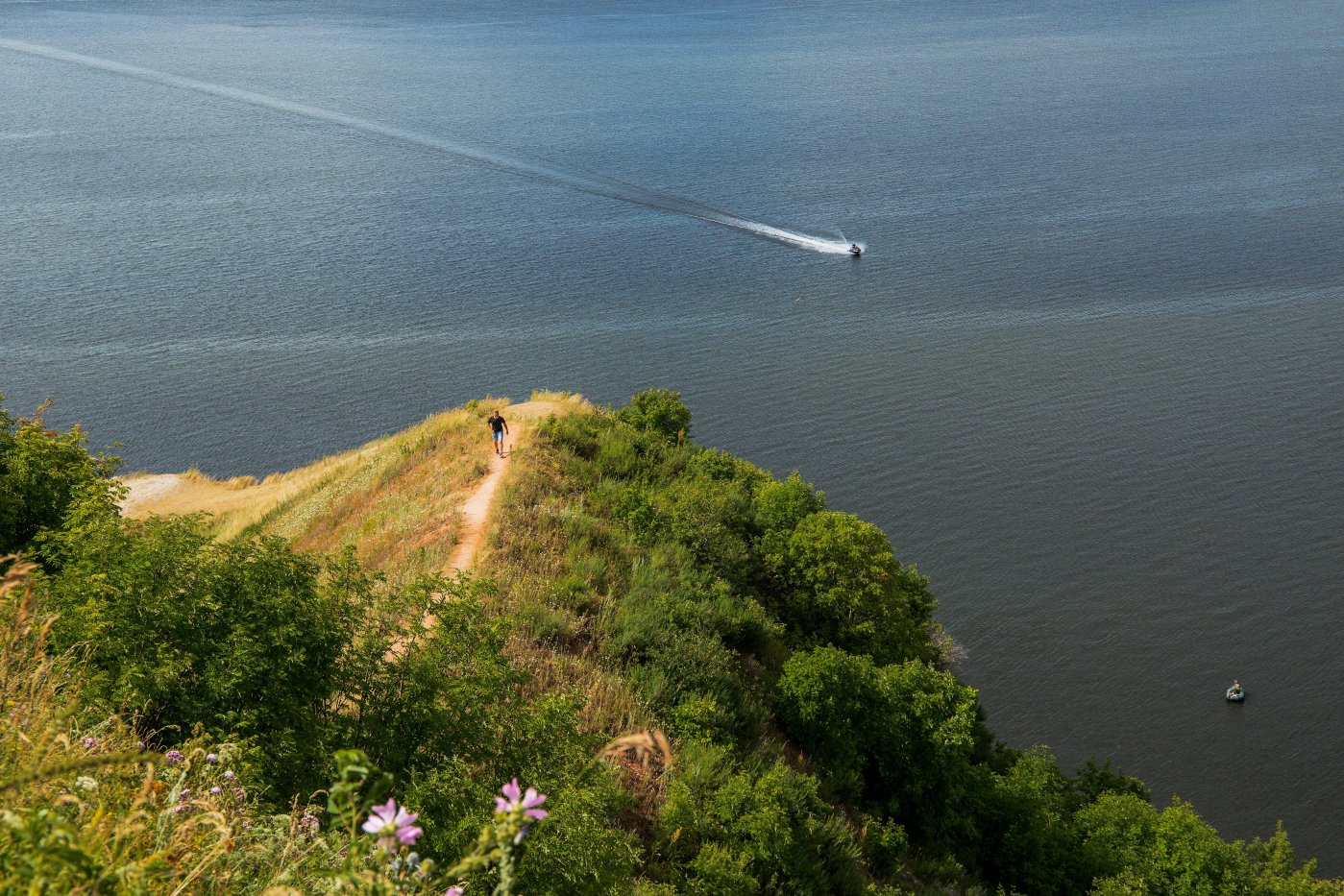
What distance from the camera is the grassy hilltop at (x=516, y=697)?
24.3ft

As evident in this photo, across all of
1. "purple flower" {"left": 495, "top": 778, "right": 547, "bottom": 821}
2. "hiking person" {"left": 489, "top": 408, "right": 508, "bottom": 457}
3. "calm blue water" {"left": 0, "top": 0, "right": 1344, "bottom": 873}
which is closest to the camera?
"purple flower" {"left": 495, "top": 778, "right": 547, "bottom": 821}

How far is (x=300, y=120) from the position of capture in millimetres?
99250

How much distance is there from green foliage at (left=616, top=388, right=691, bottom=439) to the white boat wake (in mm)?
34634

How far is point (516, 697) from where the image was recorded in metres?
14.4

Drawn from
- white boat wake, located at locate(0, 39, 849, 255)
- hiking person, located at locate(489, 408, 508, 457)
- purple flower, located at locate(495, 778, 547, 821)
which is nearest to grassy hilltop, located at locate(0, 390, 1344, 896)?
purple flower, located at locate(495, 778, 547, 821)

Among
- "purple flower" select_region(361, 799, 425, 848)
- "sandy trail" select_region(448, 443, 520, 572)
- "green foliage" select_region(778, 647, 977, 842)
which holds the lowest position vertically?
"green foliage" select_region(778, 647, 977, 842)

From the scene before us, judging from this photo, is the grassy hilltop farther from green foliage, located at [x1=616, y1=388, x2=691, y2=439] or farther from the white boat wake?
the white boat wake

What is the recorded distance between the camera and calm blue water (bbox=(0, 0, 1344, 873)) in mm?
38625

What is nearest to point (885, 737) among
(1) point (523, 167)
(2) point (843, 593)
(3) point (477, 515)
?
(2) point (843, 593)

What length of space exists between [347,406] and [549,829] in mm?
45428

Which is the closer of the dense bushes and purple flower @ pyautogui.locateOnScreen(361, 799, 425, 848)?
purple flower @ pyautogui.locateOnScreen(361, 799, 425, 848)

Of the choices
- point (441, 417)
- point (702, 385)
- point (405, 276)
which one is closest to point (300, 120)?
point (405, 276)

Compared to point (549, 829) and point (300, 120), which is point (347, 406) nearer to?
point (549, 829)

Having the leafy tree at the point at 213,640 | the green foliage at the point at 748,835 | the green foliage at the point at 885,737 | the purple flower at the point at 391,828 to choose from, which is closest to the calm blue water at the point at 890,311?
the green foliage at the point at 885,737
